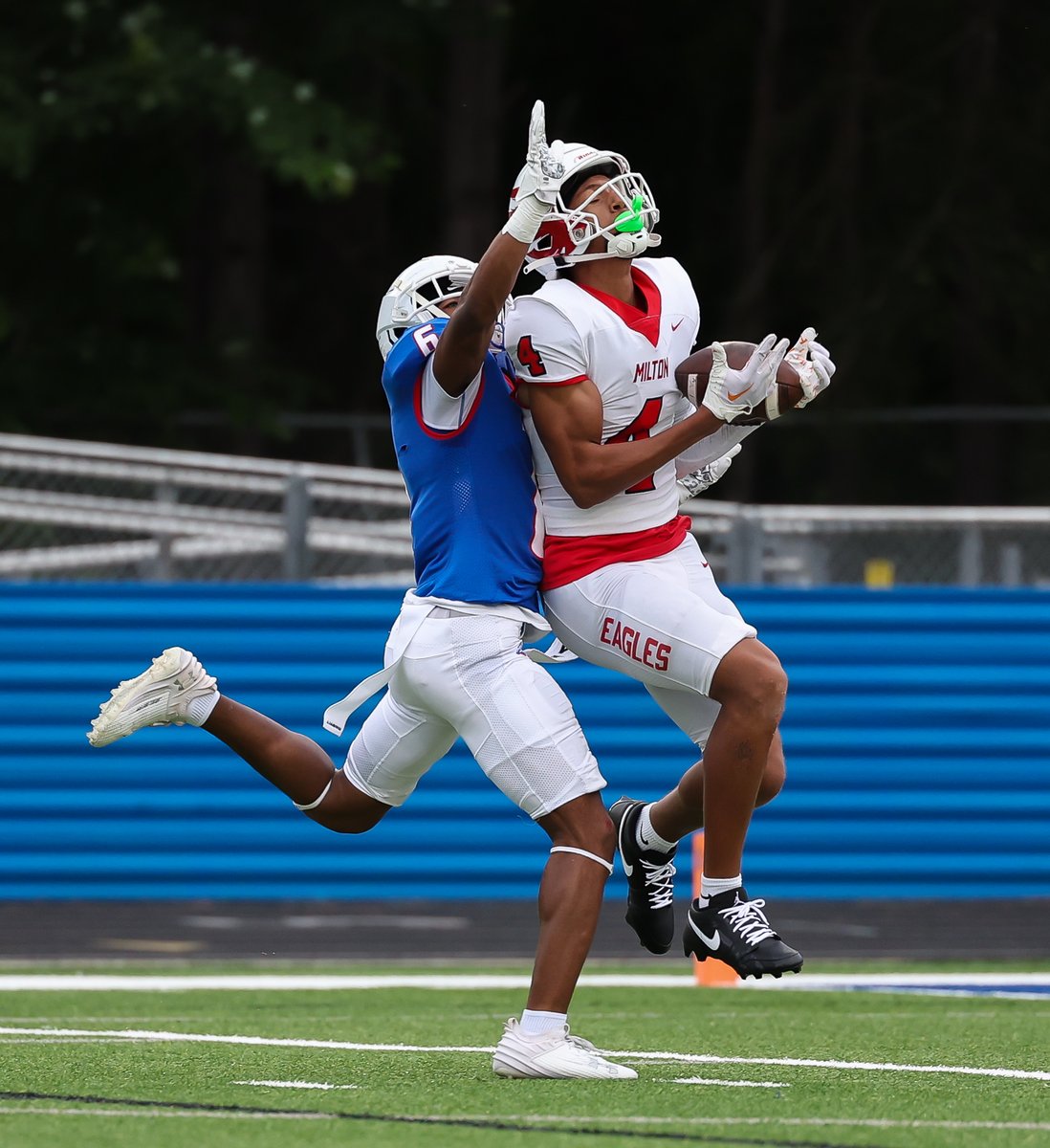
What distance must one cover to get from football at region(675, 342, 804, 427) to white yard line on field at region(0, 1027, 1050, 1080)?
5.58 feet

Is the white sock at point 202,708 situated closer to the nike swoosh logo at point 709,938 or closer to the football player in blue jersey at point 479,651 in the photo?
the football player in blue jersey at point 479,651

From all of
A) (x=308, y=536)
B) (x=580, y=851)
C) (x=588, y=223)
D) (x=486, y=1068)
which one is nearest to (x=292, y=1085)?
(x=486, y=1068)

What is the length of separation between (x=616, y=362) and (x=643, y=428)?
0.24 metres

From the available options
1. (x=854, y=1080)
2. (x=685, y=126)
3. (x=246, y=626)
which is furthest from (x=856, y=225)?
(x=854, y=1080)

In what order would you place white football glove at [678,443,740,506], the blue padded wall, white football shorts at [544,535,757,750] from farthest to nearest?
the blue padded wall < white football glove at [678,443,740,506] < white football shorts at [544,535,757,750]

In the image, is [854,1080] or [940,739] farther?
[940,739]

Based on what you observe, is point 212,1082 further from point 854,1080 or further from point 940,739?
point 940,739

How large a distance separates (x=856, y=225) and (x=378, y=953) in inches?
521

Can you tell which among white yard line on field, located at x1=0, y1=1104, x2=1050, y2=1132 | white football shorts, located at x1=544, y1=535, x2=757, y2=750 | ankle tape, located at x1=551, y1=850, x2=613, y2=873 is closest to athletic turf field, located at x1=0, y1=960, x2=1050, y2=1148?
white yard line on field, located at x1=0, y1=1104, x2=1050, y2=1132

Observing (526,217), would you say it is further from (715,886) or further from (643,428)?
(715,886)

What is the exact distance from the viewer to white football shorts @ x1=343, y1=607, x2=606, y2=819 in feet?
18.7

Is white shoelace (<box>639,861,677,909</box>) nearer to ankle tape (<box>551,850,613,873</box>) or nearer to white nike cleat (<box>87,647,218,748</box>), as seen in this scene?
ankle tape (<box>551,850,613,873</box>)

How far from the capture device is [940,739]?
1185 cm

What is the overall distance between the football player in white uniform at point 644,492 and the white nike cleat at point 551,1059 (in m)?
0.44
